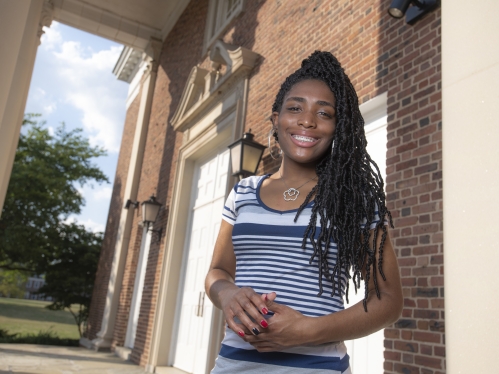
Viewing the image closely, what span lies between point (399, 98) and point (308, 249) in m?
3.22

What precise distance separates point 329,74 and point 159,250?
828cm

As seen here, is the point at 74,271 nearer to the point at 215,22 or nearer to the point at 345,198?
the point at 215,22

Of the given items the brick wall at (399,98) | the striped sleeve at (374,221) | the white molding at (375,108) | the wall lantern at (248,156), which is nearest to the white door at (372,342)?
the white molding at (375,108)

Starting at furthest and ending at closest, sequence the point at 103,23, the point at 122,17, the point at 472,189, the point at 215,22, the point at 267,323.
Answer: the point at 122,17 < the point at 103,23 < the point at 215,22 < the point at 472,189 < the point at 267,323

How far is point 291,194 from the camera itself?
1.48 meters

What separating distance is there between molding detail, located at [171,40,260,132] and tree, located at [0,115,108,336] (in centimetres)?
890

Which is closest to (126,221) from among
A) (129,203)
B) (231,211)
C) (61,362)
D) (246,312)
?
(129,203)

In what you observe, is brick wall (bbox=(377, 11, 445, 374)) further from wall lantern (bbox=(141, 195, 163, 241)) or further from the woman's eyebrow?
wall lantern (bbox=(141, 195, 163, 241))

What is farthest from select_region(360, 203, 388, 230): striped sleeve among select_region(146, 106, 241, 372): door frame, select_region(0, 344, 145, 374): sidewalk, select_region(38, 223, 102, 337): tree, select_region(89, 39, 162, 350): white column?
select_region(38, 223, 102, 337): tree

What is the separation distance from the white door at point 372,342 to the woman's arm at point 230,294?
262 cm

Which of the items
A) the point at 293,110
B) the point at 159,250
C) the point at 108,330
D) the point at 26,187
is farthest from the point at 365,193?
the point at 26,187

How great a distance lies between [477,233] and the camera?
1470 mm

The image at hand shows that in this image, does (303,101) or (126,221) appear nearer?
(303,101)

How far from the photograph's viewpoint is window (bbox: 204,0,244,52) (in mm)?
8680
